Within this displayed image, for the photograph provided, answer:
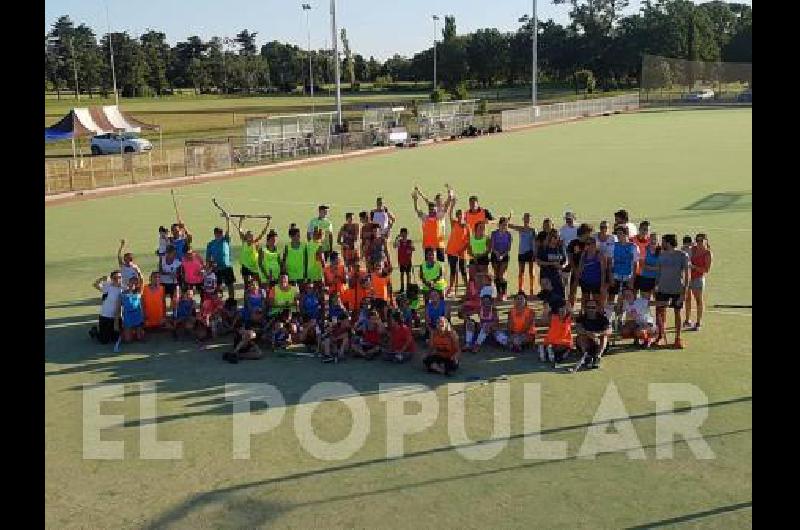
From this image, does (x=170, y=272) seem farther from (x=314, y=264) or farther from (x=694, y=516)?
(x=694, y=516)

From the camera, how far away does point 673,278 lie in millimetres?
11477

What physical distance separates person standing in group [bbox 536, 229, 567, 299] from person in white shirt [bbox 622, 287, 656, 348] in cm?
100

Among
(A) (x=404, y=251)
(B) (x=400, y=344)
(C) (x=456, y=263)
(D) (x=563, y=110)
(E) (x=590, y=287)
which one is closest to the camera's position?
(B) (x=400, y=344)

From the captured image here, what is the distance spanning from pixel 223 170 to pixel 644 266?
26772 millimetres

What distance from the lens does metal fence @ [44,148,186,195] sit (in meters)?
30.5

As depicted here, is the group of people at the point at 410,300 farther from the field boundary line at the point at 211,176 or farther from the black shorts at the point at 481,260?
the field boundary line at the point at 211,176

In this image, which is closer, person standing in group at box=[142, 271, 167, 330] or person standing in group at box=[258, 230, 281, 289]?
person standing in group at box=[142, 271, 167, 330]

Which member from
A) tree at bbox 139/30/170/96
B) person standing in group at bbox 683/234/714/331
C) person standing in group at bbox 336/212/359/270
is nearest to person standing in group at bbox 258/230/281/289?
person standing in group at bbox 336/212/359/270

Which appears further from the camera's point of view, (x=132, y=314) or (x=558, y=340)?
(x=132, y=314)

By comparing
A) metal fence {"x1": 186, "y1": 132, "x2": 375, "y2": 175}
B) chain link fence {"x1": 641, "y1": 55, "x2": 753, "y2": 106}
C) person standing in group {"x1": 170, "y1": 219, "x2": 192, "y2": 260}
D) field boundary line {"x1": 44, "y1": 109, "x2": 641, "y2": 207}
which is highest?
chain link fence {"x1": 641, "y1": 55, "x2": 753, "y2": 106}

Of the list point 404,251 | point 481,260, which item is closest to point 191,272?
point 404,251

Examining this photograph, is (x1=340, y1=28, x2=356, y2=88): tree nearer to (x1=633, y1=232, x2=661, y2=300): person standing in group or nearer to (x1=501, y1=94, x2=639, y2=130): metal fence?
(x1=501, y1=94, x2=639, y2=130): metal fence

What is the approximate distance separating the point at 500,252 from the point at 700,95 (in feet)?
287
